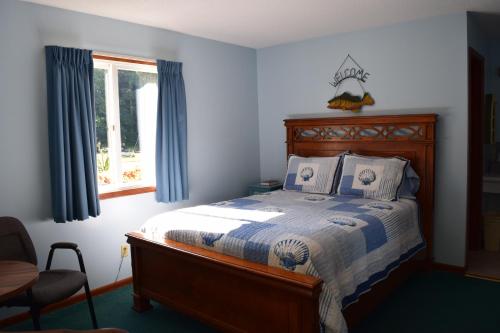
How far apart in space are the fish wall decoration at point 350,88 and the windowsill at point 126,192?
206 centimetres

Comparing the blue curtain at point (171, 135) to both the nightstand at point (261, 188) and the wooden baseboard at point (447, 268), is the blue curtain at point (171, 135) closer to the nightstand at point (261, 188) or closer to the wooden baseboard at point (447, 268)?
the nightstand at point (261, 188)

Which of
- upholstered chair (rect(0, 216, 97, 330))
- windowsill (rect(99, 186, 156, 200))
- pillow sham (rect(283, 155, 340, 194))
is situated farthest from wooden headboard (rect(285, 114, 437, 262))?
upholstered chair (rect(0, 216, 97, 330))

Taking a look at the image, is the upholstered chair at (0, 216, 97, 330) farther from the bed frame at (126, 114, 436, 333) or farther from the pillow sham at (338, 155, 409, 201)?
the pillow sham at (338, 155, 409, 201)

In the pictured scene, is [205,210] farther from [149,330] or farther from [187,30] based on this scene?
[187,30]

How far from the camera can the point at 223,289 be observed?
2.58 m

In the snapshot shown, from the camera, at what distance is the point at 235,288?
98.5 inches

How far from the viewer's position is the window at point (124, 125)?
3.60 metres

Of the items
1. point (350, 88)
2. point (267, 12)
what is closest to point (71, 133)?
point (267, 12)

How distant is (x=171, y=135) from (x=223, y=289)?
1807mm

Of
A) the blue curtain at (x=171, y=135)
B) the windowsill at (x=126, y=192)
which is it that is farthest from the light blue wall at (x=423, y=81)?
the windowsill at (x=126, y=192)

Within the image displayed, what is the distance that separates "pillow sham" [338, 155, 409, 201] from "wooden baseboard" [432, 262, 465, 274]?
84 centimetres

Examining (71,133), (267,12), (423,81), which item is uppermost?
(267,12)

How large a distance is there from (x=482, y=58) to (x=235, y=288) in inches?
139

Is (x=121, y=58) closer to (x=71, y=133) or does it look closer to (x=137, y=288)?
(x=71, y=133)
